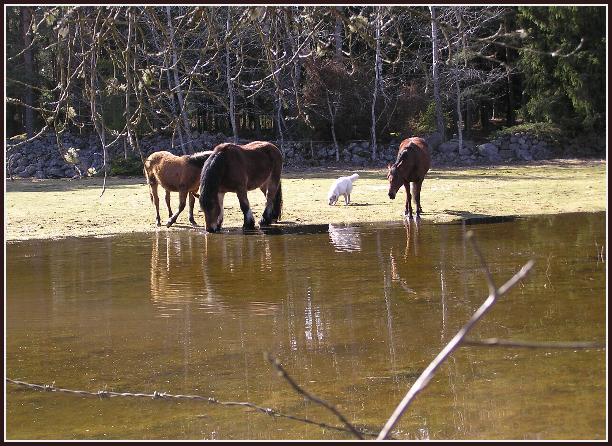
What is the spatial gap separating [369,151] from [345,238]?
16.9 m

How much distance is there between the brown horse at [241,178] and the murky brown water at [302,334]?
1.14 meters

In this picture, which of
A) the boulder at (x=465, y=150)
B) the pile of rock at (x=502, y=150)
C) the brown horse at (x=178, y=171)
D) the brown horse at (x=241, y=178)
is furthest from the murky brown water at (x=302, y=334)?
the boulder at (x=465, y=150)

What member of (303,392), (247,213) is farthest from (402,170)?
(303,392)

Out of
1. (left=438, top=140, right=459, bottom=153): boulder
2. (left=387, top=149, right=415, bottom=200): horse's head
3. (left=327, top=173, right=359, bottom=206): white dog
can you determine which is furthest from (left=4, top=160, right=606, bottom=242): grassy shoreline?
(left=438, top=140, right=459, bottom=153): boulder

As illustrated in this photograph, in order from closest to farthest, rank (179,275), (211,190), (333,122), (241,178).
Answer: (179,275) < (211,190) < (241,178) < (333,122)

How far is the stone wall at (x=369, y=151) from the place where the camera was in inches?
1149

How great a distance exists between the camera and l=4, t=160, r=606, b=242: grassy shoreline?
15.7 m

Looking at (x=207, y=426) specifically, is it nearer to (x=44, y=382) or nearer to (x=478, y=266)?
(x=44, y=382)

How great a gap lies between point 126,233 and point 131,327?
284 inches

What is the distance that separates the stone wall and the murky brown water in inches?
647

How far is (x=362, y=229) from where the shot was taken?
14.6 meters

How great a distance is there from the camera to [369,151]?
30047 millimetres

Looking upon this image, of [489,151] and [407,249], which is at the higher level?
[489,151]

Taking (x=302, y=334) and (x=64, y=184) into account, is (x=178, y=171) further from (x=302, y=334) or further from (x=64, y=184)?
(x=64, y=184)
